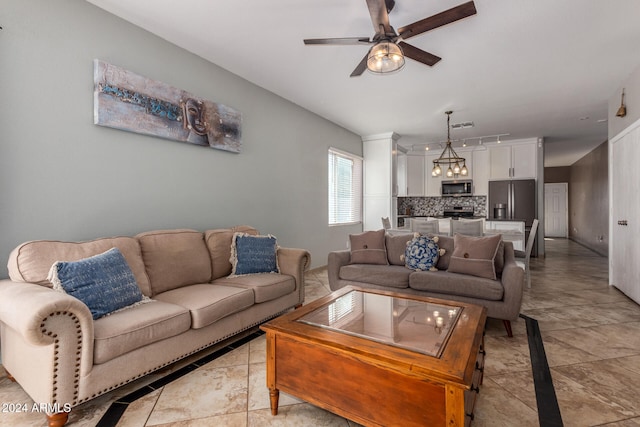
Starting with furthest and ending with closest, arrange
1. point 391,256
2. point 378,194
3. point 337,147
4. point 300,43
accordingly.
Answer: point 378,194 < point 337,147 < point 391,256 < point 300,43

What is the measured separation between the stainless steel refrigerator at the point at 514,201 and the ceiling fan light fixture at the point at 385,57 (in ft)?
19.4

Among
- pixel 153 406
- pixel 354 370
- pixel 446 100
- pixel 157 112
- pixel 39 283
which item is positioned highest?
pixel 446 100

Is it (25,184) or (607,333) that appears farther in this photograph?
(607,333)

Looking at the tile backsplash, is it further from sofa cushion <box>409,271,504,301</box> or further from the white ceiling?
sofa cushion <box>409,271,504,301</box>

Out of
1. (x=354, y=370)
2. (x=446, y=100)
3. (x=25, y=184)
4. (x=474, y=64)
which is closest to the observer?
(x=354, y=370)

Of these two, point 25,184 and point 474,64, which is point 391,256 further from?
point 25,184

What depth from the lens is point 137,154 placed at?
2.78 metres

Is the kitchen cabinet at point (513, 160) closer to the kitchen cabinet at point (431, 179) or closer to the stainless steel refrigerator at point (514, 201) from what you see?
the stainless steel refrigerator at point (514, 201)

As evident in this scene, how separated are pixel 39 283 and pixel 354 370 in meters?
1.95

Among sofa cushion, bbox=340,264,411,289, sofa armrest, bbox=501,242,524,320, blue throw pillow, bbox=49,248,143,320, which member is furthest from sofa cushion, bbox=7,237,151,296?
sofa armrest, bbox=501,242,524,320

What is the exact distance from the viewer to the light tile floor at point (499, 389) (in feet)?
5.57

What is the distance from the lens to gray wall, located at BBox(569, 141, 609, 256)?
23.5ft

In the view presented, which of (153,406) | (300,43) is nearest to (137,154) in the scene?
(300,43)

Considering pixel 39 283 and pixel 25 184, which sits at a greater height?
pixel 25 184
